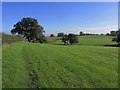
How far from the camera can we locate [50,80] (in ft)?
49.1

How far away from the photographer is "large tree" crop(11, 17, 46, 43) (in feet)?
372

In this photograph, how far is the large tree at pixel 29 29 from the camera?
113m

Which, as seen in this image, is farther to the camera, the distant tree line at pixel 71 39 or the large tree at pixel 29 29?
the distant tree line at pixel 71 39

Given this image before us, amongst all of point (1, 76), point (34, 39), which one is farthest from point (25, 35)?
point (1, 76)

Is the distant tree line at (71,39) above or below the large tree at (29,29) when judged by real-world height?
below

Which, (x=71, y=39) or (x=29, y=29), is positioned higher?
(x=29, y=29)

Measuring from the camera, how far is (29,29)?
114m

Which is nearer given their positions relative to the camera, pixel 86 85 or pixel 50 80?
pixel 86 85

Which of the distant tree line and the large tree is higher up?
the large tree

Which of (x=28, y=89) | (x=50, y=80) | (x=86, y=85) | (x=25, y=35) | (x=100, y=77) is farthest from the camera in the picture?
(x=25, y=35)

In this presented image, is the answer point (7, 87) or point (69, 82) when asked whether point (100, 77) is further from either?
point (7, 87)

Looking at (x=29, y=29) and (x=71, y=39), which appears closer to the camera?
(x=29, y=29)

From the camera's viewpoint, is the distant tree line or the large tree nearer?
the large tree

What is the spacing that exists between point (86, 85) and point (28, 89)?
3147mm
